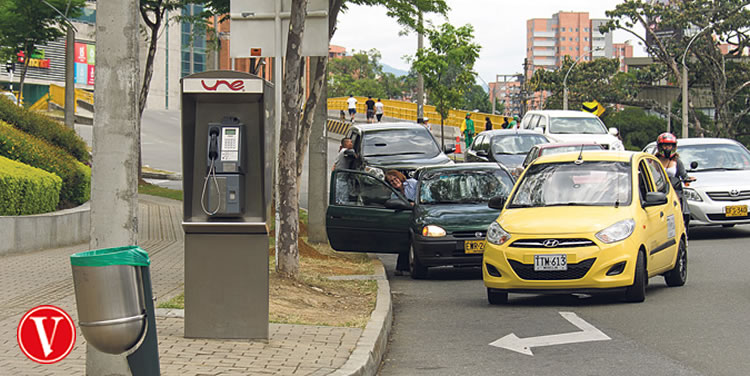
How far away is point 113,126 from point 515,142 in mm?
19658

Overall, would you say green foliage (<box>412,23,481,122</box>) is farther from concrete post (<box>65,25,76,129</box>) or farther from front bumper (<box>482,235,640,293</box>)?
front bumper (<box>482,235,640,293</box>)

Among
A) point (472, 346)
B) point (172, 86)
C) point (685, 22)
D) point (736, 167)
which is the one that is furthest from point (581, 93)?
point (472, 346)

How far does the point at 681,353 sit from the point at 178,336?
13.2 feet

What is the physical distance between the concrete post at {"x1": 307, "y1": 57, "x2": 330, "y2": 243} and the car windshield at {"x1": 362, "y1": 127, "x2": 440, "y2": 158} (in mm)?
3931

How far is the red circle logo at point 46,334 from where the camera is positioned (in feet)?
16.1

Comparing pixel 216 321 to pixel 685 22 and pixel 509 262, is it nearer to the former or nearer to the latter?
pixel 509 262

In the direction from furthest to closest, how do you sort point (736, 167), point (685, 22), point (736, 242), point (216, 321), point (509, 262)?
point (685, 22) → point (736, 167) → point (736, 242) → point (509, 262) → point (216, 321)

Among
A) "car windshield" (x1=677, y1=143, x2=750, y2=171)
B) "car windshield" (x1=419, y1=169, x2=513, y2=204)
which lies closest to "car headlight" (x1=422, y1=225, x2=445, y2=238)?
"car windshield" (x1=419, y1=169, x2=513, y2=204)

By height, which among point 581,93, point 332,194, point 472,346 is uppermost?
point 581,93

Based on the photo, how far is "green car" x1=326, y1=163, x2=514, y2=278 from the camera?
546 inches

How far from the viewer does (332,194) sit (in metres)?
15.0

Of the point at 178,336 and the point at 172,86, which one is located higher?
the point at 172,86

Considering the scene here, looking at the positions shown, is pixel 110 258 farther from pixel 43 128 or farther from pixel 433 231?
pixel 43 128

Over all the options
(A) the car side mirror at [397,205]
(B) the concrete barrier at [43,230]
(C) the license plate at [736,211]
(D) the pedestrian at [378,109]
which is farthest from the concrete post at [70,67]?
(D) the pedestrian at [378,109]
